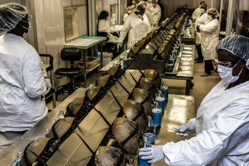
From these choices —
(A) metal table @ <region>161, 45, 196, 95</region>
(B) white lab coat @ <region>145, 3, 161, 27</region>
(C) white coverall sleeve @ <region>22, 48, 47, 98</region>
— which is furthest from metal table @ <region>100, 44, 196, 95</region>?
(B) white lab coat @ <region>145, 3, 161, 27</region>

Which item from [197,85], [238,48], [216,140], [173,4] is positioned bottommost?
[197,85]

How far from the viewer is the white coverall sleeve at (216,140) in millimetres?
1232

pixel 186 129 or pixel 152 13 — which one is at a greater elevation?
pixel 152 13

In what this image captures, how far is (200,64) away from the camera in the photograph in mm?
7336

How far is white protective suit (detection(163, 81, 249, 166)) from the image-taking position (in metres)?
1.24

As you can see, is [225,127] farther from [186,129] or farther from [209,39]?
[209,39]

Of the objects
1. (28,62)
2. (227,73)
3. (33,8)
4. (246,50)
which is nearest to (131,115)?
Result: (227,73)

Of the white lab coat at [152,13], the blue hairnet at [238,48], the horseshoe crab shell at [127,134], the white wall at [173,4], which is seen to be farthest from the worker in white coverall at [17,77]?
the white wall at [173,4]

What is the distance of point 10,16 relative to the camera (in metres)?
2.10

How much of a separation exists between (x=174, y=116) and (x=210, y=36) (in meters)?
4.33

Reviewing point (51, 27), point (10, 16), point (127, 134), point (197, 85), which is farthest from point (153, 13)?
point (127, 134)

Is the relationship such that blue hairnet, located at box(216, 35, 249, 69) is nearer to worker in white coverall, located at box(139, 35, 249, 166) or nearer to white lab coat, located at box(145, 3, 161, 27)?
worker in white coverall, located at box(139, 35, 249, 166)

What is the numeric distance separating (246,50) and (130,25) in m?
4.28

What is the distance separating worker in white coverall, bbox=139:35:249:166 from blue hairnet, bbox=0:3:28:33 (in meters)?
1.46
